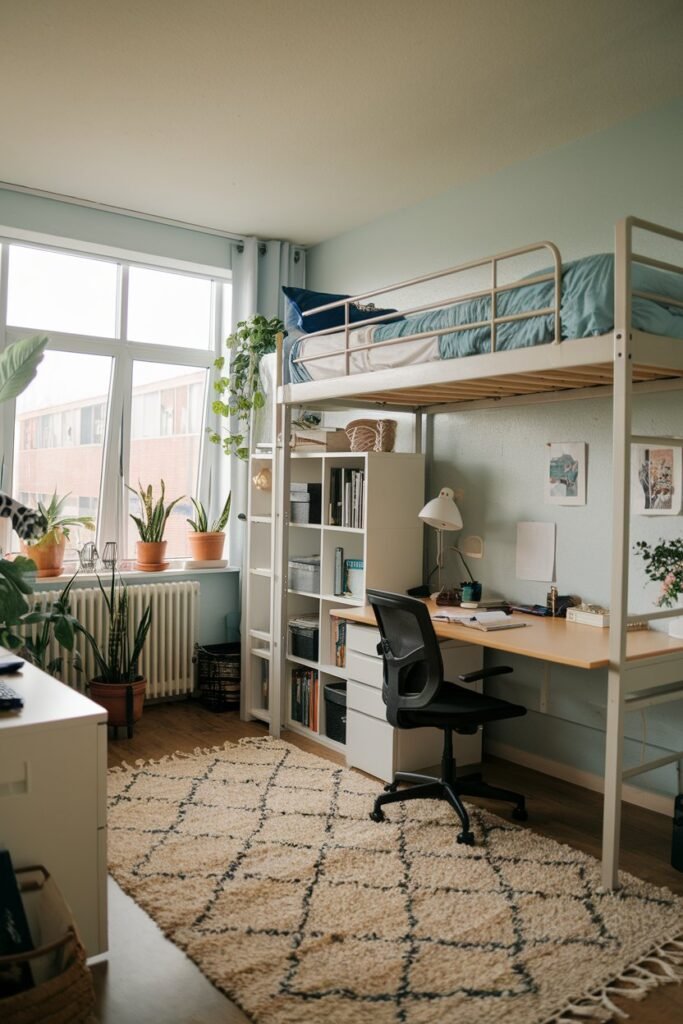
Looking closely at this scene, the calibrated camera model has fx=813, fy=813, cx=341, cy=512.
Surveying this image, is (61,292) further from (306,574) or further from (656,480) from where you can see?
(656,480)

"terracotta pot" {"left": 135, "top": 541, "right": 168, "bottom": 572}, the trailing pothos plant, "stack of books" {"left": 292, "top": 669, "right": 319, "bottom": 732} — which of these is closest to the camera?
"stack of books" {"left": 292, "top": 669, "right": 319, "bottom": 732}

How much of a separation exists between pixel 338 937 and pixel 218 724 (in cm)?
230

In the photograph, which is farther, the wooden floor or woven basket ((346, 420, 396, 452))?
woven basket ((346, 420, 396, 452))

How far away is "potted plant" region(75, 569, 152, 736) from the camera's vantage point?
4254 mm

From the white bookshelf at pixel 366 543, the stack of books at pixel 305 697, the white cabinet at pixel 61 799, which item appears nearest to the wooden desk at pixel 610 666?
the white bookshelf at pixel 366 543

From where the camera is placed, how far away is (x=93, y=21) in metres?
2.80

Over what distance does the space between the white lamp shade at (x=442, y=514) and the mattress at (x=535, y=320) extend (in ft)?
2.30

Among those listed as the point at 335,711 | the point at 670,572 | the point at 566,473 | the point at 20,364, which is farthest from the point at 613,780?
the point at 20,364

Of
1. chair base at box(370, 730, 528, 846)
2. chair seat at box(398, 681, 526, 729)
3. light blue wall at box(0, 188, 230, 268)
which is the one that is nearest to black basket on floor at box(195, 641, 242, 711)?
chair base at box(370, 730, 528, 846)

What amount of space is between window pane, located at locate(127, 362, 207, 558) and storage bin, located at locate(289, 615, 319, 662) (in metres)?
1.13

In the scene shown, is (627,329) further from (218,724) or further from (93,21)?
(218,724)

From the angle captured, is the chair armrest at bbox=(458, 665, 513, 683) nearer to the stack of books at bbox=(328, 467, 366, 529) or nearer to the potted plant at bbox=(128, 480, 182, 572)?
the stack of books at bbox=(328, 467, 366, 529)

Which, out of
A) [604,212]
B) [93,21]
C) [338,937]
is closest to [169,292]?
[93,21]

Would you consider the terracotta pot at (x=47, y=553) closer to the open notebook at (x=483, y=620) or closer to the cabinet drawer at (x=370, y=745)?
the cabinet drawer at (x=370, y=745)
